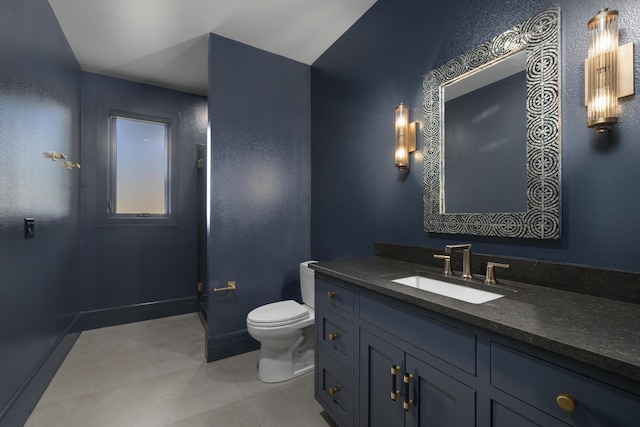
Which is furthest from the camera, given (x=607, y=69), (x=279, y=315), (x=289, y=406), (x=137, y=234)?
(x=137, y=234)

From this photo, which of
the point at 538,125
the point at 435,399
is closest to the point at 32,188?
the point at 435,399

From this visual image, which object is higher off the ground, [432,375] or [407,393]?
[432,375]

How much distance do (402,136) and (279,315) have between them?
1.47 metres

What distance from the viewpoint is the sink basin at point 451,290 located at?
1145 mm

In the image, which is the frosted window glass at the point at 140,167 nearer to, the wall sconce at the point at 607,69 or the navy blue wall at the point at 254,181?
the navy blue wall at the point at 254,181

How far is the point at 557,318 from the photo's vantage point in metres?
0.78

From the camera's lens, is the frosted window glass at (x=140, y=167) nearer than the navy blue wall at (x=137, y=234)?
No

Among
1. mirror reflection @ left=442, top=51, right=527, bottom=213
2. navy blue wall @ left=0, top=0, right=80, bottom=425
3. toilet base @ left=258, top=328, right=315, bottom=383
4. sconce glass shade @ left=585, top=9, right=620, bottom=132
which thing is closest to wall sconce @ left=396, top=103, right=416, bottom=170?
mirror reflection @ left=442, top=51, right=527, bottom=213

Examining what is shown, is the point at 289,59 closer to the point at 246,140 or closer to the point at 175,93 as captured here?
the point at 246,140

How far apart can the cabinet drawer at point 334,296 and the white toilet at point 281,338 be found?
43cm

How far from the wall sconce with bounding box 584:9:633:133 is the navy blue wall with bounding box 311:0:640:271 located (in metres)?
0.04

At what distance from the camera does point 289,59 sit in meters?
2.72

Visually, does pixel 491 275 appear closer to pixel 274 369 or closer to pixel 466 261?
pixel 466 261

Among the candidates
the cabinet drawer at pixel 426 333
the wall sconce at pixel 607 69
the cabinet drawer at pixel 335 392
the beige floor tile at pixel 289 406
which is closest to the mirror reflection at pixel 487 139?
the wall sconce at pixel 607 69
